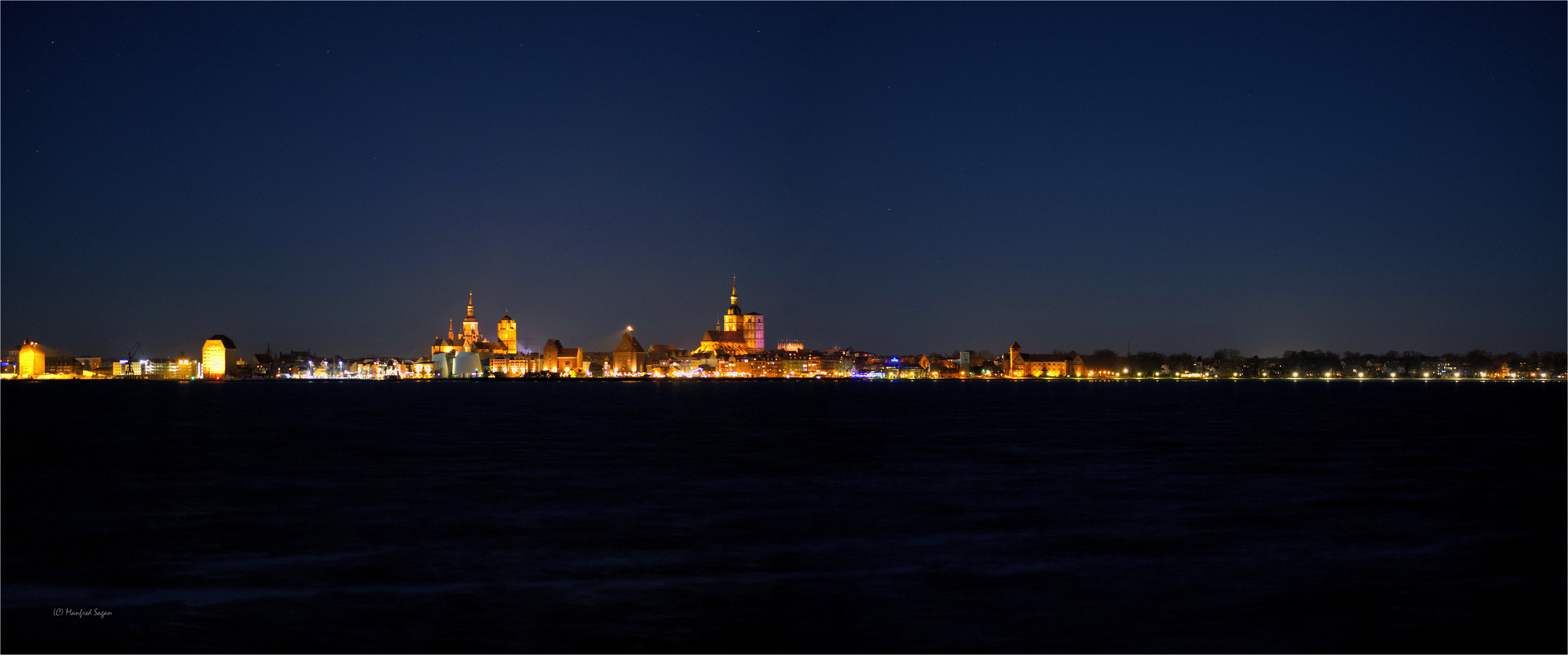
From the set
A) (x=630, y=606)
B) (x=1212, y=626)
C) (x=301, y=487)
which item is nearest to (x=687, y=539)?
(x=630, y=606)

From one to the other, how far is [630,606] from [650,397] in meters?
95.1

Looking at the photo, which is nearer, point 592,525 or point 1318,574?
point 1318,574

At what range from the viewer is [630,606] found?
14.0 m

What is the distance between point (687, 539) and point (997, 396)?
319 ft

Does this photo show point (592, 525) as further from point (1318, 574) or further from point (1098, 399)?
point (1098, 399)

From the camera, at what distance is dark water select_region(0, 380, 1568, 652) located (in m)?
13.0

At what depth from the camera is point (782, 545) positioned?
1934cm

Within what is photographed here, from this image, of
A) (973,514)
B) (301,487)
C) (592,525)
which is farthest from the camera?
(301,487)

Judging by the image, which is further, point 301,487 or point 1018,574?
point 301,487

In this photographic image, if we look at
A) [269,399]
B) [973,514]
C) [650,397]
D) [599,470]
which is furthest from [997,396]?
[973,514]

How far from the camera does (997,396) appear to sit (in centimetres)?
11438

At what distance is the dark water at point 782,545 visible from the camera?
42.5 feet

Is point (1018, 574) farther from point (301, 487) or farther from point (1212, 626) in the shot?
point (301, 487)

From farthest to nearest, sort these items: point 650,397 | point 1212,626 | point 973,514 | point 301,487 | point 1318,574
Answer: point 650,397, point 301,487, point 973,514, point 1318,574, point 1212,626
